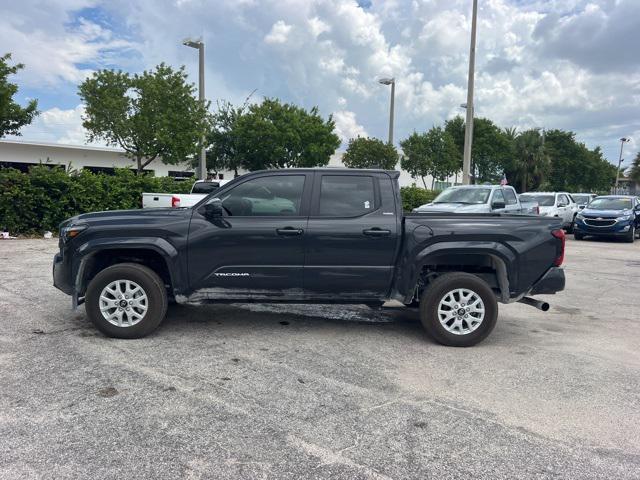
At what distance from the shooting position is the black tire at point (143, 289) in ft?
16.8

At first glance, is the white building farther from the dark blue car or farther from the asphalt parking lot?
the asphalt parking lot

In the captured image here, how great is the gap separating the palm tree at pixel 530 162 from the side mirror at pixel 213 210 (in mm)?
54776

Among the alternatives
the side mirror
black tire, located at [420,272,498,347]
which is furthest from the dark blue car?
the side mirror

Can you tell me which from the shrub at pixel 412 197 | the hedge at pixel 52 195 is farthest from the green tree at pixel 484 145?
the hedge at pixel 52 195

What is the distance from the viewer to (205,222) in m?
5.21

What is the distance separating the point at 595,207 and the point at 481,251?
16.3 metres

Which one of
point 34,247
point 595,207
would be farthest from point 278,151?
point 34,247

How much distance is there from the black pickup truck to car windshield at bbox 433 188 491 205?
342 inches

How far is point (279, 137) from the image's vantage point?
103 ft

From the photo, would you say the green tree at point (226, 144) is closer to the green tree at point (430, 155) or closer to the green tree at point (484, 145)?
the green tree at point (430, 155)

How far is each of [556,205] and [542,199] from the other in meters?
0.76

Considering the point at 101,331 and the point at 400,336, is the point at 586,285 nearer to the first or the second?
the point at 400,336

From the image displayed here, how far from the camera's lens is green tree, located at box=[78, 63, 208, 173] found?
21453 millimetres

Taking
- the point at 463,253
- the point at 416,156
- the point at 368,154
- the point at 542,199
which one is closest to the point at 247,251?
the point at 463,253
